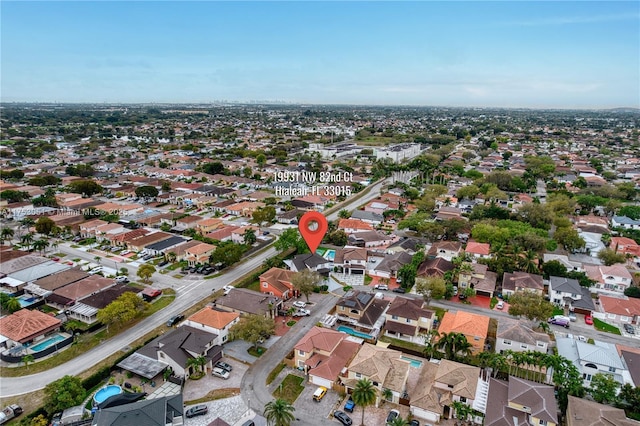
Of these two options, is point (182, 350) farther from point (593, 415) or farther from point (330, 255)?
point (593, 415)

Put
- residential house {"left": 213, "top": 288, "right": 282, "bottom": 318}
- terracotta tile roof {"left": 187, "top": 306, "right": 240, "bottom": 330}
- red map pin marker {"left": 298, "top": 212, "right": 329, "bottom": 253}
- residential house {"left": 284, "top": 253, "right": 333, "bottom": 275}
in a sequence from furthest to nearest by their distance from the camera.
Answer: residential house {"left": 284, "top": 253, "right": 333, "bottom": 275} → red map pin marker {"left": 298, "top": 212, "right": 329, "bottom": 253} → residential house {"left": 213, "top": 288, "right": 282, "bottom": 318} → terracotta tile roof {"left": 187, "top": 306, "right": 240, "bottom": 330}

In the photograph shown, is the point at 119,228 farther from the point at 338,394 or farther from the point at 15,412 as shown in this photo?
the point at 338,394

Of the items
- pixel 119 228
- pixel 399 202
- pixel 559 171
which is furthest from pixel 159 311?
pixel 559 171

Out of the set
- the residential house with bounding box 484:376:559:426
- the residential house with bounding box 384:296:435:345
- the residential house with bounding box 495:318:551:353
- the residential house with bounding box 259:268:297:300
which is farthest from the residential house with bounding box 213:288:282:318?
the residential house with bounding box 495:318:551:353

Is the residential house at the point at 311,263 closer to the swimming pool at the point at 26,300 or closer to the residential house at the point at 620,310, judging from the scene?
the swimming pool at the point at 26,300

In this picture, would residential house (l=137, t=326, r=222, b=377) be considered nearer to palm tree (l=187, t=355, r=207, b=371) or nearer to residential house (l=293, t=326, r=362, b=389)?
palm tree (l=187, t=355, r=207, b=371)

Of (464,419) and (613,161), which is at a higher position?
(613,161)

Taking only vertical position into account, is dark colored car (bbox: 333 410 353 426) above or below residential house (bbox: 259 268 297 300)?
below

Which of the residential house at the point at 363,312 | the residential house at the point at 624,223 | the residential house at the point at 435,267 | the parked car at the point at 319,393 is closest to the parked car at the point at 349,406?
the parked car at the point at 319,393
